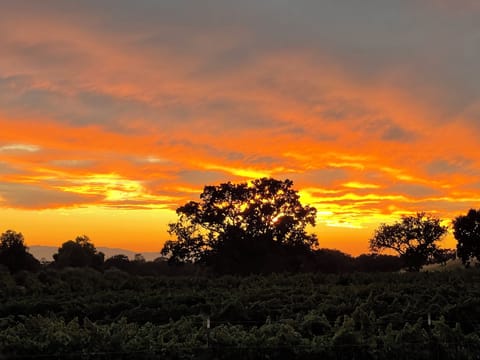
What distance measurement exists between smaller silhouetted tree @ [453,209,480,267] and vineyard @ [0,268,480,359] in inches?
1455

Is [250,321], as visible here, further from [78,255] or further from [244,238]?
[78,255]

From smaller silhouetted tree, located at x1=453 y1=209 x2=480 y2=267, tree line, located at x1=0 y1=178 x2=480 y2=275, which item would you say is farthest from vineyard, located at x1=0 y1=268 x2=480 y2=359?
smaller silhouetted tree, located at x1=453 y1=209 x2=480 y2=267

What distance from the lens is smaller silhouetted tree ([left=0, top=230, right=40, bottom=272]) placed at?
6097 centimetres

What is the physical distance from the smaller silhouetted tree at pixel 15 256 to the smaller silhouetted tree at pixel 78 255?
1155 cm

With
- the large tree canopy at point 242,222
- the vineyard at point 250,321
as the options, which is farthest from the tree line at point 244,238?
the vineyard at point 250,321

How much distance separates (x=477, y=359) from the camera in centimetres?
1029

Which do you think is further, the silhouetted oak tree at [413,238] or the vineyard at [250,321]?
the silhouetted oak tree at [413,238]

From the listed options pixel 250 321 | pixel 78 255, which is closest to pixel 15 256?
pixel 78 255

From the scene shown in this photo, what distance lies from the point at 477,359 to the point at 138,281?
83.4ft

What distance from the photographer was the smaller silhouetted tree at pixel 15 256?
61.0 metres

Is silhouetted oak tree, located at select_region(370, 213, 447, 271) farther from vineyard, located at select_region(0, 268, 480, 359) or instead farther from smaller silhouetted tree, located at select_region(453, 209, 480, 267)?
vineyard, located at select_region(0, 268, 480, 359)

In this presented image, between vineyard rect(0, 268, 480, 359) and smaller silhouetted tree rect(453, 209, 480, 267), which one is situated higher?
smaller silhouetted tree rect(453, 209, 480, 267)

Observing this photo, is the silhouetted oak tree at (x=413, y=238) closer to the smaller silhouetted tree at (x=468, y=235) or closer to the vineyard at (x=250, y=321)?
the smaller silhouetted tree at (x=468, y=235)

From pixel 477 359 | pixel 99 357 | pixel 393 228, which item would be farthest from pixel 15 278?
pixel 393 228
